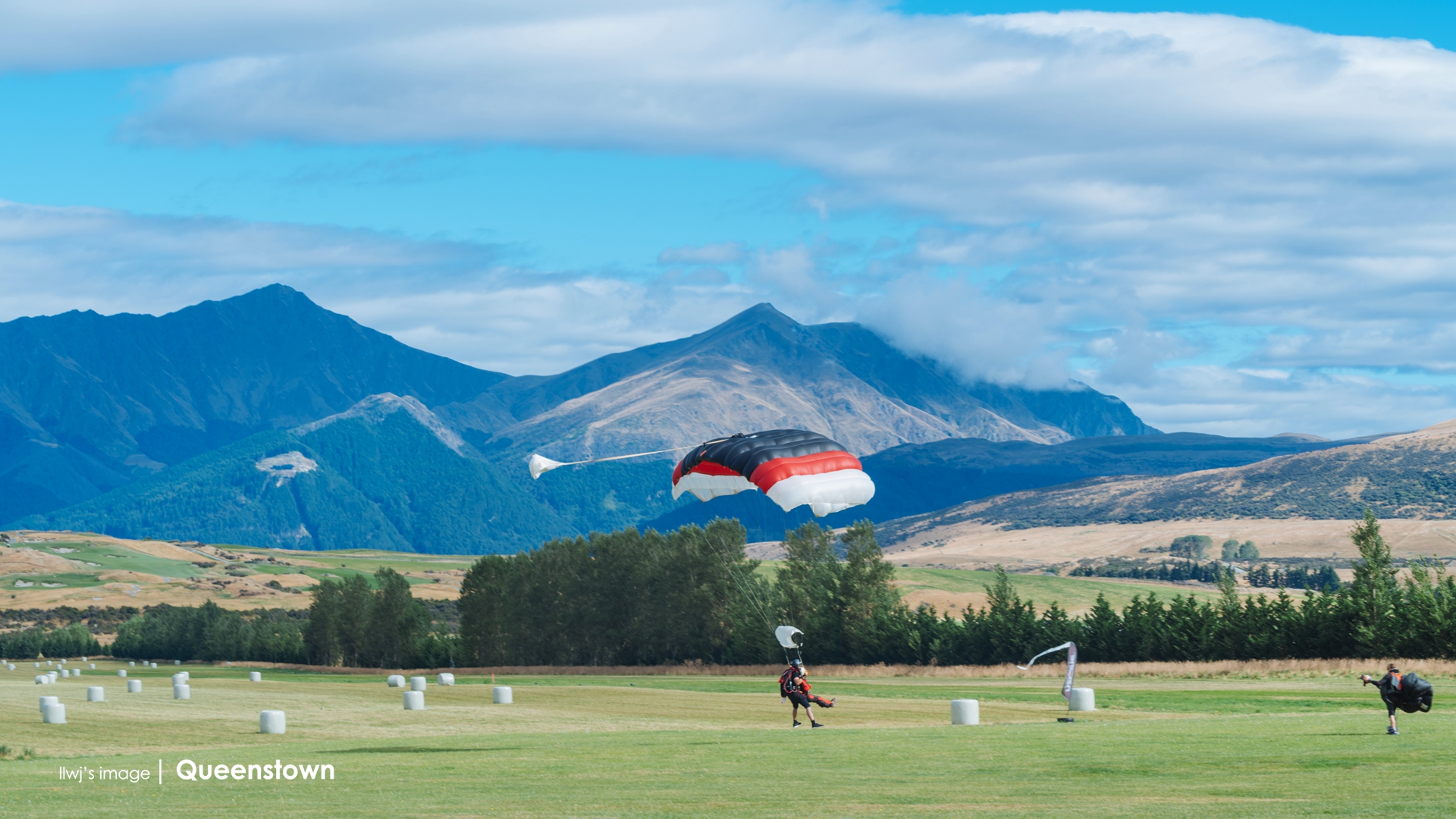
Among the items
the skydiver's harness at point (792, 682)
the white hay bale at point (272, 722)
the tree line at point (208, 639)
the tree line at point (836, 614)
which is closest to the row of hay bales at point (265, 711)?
the white hay bale at point (272, 722)

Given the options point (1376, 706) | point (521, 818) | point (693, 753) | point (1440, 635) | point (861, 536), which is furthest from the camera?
point (861, 536)

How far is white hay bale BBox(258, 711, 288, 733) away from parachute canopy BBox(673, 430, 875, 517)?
628 inches

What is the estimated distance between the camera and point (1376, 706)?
49.4 meters

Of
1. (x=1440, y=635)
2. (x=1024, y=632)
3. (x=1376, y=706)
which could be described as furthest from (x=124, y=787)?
(x=1024, y=632)

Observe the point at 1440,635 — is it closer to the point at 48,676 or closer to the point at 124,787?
the point at 124,787

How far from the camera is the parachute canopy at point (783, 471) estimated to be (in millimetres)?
46938

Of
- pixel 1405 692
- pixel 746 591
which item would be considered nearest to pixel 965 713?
pixel 1405 692

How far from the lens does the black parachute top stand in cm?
4859

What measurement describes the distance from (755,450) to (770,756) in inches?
611

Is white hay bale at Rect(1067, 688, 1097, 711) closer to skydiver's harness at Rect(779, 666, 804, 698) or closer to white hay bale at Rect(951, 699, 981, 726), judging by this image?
white hay bale at Rect(951, 699, 981, 726)

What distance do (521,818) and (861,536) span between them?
81.8 metres

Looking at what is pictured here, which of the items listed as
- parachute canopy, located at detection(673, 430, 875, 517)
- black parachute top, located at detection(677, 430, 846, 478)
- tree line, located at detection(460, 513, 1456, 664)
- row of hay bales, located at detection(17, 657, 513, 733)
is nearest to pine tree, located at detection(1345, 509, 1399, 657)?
tree line, located at detection(460, 513, 1456, 664)

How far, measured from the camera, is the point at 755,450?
161 feet

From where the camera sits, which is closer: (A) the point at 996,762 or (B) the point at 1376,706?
(A) the point at 996,762
